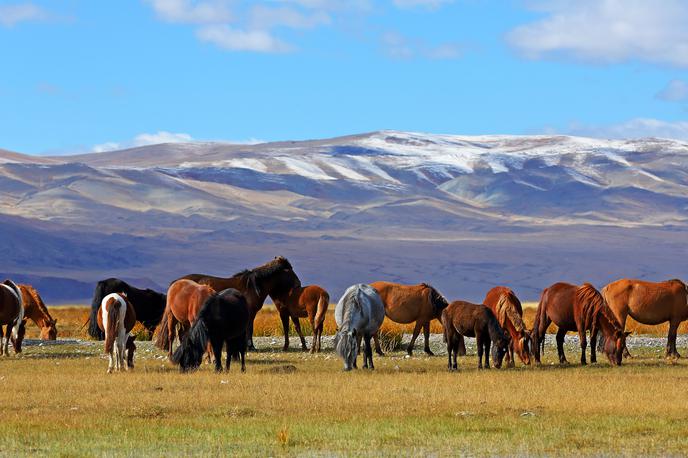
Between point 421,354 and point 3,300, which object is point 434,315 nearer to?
point 421,354

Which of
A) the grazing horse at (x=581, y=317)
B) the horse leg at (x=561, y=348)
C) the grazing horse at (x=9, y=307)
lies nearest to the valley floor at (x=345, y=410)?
the grazing horse at (x=581, y=317)

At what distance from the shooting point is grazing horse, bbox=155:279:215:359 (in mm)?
25734

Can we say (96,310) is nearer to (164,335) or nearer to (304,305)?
(304,305)

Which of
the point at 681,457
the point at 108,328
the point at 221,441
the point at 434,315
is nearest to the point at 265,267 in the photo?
the point at 434,315

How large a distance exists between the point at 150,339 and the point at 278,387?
15391 mm

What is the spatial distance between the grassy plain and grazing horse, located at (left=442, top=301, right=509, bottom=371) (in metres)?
0.49

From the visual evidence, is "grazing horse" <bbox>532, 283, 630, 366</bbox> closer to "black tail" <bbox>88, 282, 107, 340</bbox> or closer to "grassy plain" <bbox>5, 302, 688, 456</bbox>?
"grassy plain" <bbox>5, 302, 688, 456</bbox>

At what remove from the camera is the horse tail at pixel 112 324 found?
78.9ft

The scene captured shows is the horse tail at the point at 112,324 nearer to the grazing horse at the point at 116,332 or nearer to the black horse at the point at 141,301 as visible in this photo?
the grazing horse at the point at 116,332

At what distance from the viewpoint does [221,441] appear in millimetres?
15344

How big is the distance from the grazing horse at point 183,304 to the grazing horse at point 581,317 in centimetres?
628

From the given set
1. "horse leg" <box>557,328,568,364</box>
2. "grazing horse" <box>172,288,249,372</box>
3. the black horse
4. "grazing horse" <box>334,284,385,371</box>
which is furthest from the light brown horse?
the black horse

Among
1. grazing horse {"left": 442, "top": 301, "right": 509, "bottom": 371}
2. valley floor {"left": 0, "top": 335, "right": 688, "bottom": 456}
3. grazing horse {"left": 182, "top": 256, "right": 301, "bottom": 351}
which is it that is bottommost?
valley floor {"left": 0, "top": 335, "right": 688, "bottom": 456}

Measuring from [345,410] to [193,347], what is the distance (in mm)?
5771
